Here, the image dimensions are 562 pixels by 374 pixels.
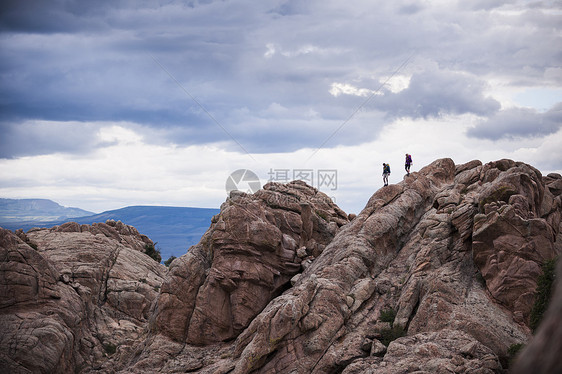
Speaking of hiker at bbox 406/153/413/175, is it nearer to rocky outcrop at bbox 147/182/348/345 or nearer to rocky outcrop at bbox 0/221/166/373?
rocky outcrop at bbox 147/182/348/345

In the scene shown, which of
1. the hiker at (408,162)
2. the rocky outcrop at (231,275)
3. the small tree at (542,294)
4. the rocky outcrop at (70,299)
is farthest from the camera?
the hiker at (408,162)

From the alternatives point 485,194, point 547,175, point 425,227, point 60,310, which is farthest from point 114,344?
point 547,175

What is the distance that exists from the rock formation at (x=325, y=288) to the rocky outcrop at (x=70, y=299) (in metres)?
0.20

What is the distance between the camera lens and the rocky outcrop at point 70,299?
4850cm

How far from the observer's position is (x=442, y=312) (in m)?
35.0

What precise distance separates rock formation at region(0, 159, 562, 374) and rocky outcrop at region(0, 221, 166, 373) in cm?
20

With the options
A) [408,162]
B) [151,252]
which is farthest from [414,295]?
[151,252]

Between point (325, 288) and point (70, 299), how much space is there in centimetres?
3518

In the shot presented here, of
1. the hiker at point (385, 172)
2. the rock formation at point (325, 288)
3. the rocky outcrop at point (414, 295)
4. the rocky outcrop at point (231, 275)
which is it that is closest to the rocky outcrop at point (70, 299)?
the rock formation at point (325, 288)

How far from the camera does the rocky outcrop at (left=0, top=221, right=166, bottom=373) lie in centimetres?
4850

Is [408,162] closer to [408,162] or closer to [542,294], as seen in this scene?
[408,162]

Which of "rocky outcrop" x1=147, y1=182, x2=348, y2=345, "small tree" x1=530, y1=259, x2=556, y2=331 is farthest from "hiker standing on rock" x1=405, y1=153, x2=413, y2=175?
"small tree" x1=530, y1=259, x2=556, y2=331

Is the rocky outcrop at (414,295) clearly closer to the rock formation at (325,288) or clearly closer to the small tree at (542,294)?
the rock formation at (325,288)

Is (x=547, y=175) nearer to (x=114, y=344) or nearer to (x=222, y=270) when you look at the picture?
(x=222, y=270)
